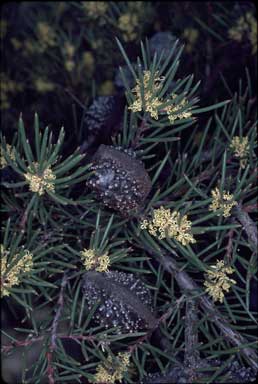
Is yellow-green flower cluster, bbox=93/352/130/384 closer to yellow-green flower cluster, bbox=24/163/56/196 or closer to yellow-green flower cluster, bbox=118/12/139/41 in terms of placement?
yellow-green flower cluster, bbox=24/163/56/196

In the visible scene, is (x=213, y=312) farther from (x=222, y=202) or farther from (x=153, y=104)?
(x=153, y=104)

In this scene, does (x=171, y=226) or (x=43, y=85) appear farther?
(x=43, y=85)

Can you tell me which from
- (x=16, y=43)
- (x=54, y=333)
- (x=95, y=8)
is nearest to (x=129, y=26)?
(x=95, y=8)

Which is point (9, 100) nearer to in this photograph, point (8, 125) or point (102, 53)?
point (8, 125)

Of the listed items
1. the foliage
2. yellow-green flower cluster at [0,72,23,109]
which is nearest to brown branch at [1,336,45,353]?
the foliage

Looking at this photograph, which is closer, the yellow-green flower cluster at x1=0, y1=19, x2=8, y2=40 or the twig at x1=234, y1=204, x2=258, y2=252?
the twig at x1=234, y1=204, x2=258, y2=252

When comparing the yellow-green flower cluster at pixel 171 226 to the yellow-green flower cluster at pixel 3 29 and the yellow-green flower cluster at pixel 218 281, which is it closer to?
the yellow-green flower cluster at pixel 218 281
